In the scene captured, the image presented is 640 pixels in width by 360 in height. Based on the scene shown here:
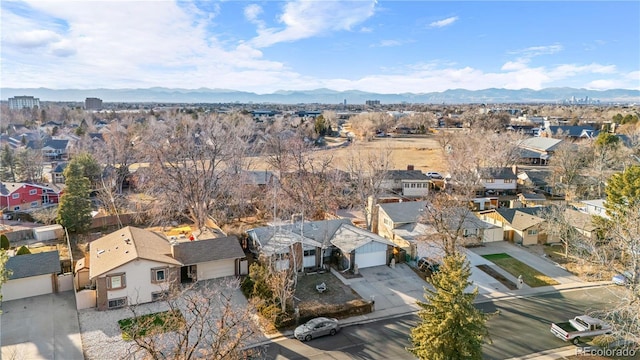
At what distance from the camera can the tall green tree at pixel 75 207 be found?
124ft

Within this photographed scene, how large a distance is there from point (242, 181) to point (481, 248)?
25.8 meters

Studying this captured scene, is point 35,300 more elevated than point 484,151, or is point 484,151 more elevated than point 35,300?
point 484,151

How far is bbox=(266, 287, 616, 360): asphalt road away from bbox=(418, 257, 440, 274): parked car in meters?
4.93

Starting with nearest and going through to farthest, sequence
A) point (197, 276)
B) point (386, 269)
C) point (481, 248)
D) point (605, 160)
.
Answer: point (197, 276)
point (386, 269)
point (481, 248)
point (605, 160)

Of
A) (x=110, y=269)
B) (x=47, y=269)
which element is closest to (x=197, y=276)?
(x=110, y=269)

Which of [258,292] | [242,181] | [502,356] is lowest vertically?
[502,356]

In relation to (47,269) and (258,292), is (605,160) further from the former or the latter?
(47,269)

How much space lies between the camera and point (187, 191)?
37500mm

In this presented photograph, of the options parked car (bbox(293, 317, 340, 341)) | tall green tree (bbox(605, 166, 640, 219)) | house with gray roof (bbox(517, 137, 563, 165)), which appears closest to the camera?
parked car (bbox(293, 317, 340, 341))

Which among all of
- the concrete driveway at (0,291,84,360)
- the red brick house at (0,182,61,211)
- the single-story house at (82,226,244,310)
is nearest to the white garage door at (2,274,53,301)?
the concrete driveway at (0,291,84,360)

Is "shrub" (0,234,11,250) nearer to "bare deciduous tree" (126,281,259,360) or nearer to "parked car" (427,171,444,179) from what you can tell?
"bare deciduous tree" (126,281,259,360)

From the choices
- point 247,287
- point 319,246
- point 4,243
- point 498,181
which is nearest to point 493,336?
point 319,246

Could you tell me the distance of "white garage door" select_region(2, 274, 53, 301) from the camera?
2580cm

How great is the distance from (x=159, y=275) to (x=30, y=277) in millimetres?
8299
